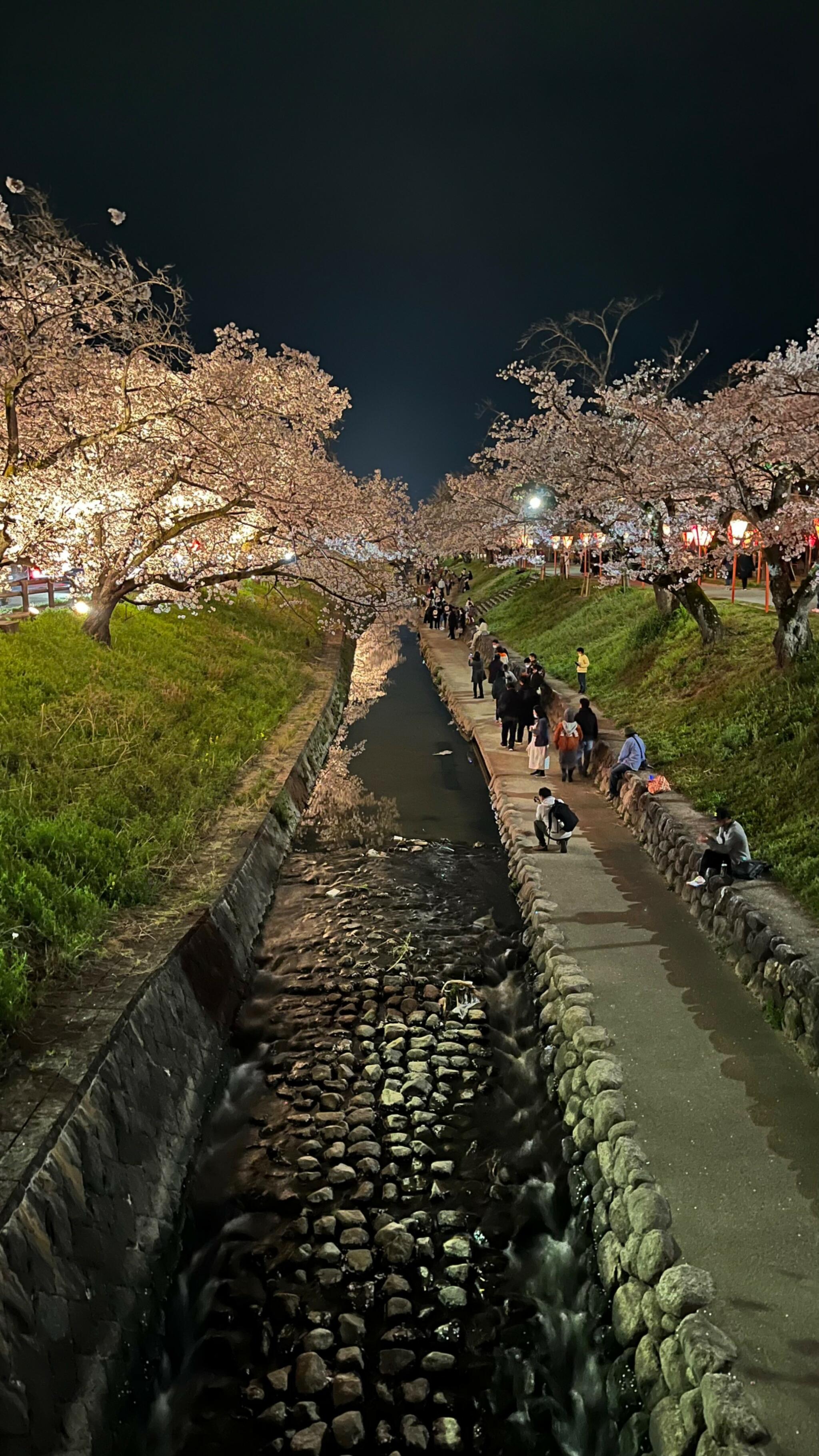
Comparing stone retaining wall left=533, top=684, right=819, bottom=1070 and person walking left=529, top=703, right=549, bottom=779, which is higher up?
person walking left=529, top=703, right=549, bottom=779

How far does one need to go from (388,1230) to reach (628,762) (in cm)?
1080

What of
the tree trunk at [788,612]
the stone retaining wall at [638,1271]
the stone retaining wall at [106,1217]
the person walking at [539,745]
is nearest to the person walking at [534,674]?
the person walking at [539,745]

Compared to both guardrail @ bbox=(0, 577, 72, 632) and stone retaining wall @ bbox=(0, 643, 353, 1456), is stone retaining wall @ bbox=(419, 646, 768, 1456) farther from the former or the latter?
guardrail @ bbox=(0, 577, 72, 632)

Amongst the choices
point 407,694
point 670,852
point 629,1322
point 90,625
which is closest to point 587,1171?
point 629,1322

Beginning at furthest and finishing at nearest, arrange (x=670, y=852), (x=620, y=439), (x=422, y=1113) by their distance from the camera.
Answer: (x=620, y=439) → (x=670, y=852) → (x=422, y=1113)

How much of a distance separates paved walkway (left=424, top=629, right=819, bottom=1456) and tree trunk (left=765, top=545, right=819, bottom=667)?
22.9 ft

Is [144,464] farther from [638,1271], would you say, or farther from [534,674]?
[638,1271]

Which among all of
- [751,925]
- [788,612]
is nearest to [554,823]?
[751,925]

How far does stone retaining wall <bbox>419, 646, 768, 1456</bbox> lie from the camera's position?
480cm

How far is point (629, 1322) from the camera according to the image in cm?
595

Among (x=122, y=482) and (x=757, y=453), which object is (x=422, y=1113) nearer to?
(x=122, y=482)

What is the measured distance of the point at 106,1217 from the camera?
6.62 meters

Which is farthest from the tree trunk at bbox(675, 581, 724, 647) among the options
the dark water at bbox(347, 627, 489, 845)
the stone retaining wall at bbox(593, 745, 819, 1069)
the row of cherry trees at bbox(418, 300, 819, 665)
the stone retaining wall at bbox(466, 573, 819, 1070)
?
the stone retaining wall at bbox(593, 745, 819, 1069)

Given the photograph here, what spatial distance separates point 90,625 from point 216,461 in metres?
6.79
